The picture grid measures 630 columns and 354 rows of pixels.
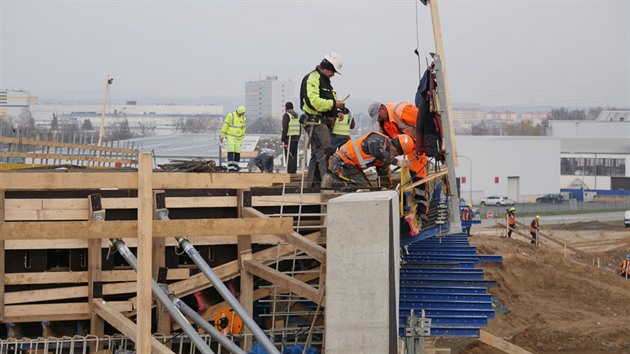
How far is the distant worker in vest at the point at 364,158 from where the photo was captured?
13.4m

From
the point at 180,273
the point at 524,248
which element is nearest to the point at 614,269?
the point at 524,248

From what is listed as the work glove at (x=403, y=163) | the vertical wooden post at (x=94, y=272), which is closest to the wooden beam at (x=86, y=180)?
the vertical wooden post at (x=94, y=272)

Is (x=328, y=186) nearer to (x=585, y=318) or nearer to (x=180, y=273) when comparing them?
(x=180, y=273)

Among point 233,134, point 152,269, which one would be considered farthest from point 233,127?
point 152,269

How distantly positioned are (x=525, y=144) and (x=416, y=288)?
69576 millimetres

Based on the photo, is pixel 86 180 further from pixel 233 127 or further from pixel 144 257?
pixel 233 127

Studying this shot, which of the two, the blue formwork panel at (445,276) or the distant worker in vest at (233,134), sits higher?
the distant worker in vest at (233,134)

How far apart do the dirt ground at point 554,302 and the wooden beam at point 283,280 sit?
914 centimetres

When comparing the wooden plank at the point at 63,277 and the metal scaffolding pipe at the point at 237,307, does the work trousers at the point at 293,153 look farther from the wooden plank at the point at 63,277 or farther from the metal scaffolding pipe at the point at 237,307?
the metal scaffolding pipe at the point at 237,307

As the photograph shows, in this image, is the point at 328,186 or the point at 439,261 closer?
the point at 328,186

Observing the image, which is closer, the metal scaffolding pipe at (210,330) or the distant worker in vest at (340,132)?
the metal scaffolding pipe at (210,330)

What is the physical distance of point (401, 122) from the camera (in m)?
14.6

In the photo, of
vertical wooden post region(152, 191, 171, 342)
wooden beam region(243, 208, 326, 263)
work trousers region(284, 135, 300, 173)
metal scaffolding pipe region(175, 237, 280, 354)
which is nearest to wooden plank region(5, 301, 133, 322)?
vertical wooden post region(152, 191, 171, 342)

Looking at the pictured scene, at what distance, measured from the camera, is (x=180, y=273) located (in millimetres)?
11789
